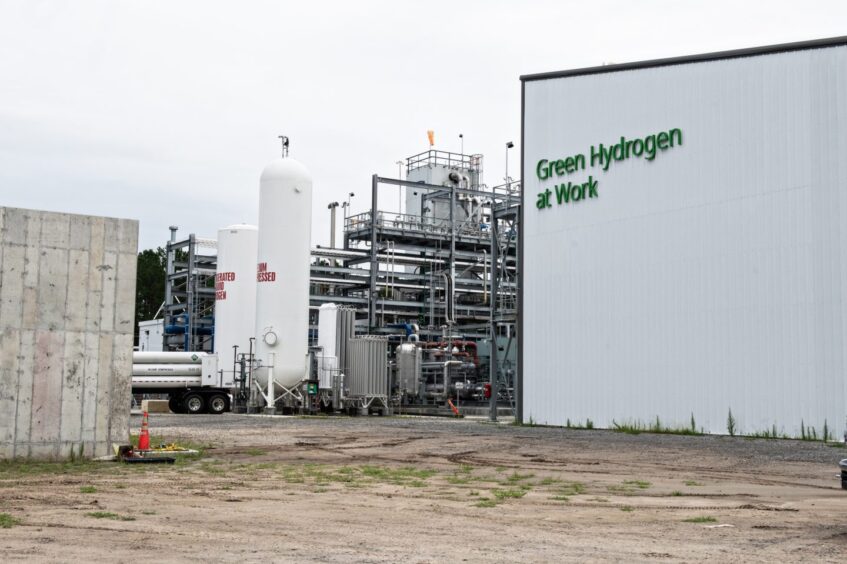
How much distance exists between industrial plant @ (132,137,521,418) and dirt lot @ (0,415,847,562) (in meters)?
17.4

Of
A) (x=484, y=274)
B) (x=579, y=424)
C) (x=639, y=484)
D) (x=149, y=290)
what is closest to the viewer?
(x=639, y=484)

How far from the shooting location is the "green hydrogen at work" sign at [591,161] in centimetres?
2850

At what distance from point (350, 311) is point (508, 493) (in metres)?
32.1

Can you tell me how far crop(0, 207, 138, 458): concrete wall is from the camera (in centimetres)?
1611

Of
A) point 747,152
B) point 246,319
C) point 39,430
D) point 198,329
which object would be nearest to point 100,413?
point 39,430

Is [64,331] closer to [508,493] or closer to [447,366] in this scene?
[508,493]

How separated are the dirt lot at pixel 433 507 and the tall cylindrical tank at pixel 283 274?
65.3ft

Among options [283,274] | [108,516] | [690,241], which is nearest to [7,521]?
[108,516]

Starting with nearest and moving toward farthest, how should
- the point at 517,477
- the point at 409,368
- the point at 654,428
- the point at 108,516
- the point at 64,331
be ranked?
the point at 108,516
the point at 517,477
the point at 64,331
the point at 654,428
the point at 409,368

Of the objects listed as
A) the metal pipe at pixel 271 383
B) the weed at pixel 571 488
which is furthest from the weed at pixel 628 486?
the metal pipe at pixel 271 383

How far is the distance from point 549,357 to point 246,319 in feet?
56.5

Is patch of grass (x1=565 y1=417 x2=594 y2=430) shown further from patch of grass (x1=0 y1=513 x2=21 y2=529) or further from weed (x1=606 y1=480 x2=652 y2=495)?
patch of grass (x1=0 y1=513 x2=21 y2=529)

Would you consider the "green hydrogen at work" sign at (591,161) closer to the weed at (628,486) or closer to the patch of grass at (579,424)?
the patch of grass at (579,424)

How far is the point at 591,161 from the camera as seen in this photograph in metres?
30.8
